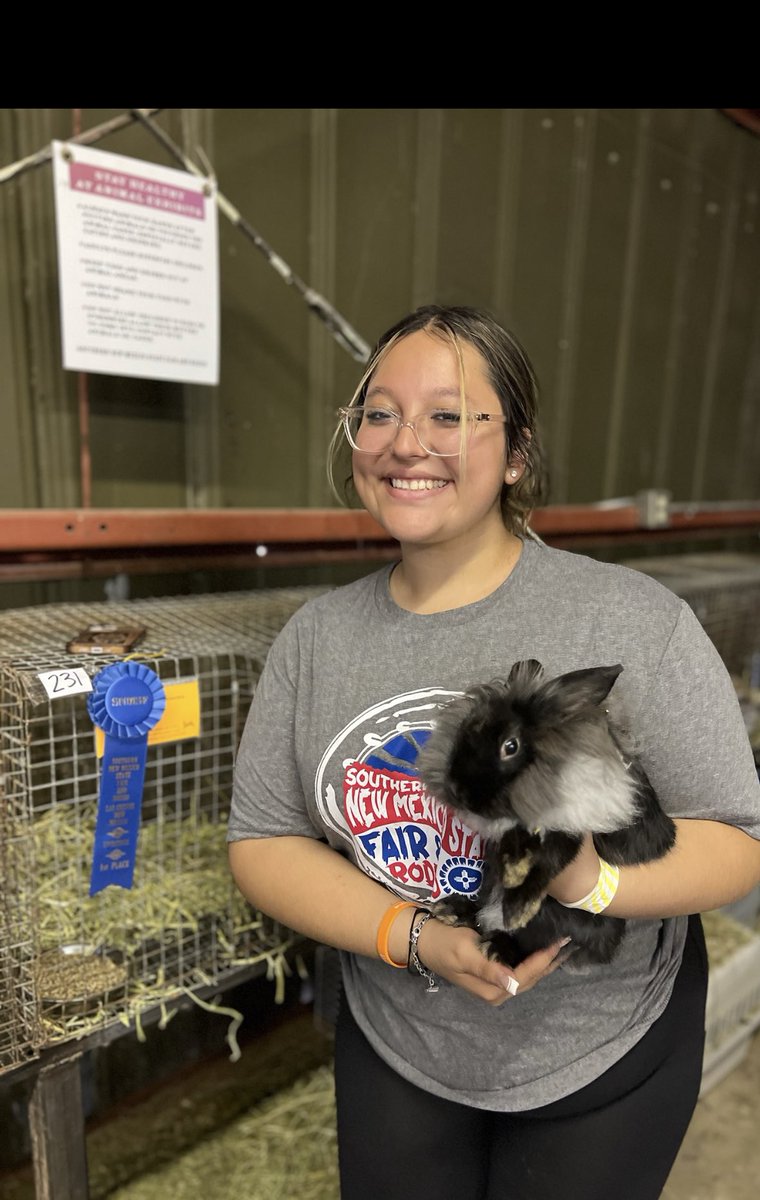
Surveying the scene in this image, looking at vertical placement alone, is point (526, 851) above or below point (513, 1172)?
above

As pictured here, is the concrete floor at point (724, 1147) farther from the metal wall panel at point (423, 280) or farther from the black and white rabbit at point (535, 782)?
the metal wall panel at point (423, 280)

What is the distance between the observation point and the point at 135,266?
1.58 m

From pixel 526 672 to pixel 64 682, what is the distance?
654 mm

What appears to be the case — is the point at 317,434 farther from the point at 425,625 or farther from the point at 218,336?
the point at 425,625

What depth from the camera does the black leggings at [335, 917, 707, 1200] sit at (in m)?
0.93

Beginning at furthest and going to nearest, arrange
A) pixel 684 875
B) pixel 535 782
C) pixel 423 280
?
pixel 423 280 → pixel 684 875 → pixel 535 782

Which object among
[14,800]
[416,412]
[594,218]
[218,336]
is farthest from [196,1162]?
[594,218]

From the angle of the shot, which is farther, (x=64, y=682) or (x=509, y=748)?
(x=64, y=682)

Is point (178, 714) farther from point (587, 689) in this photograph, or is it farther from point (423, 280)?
point (423, 280)

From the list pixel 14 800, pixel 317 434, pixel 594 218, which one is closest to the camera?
pixel 14 800

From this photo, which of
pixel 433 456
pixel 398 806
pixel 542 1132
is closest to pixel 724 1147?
pixel 542 1132

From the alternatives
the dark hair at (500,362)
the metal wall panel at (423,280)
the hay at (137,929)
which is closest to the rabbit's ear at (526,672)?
the dark hair at (500,362)

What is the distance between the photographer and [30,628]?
4.47 feet
